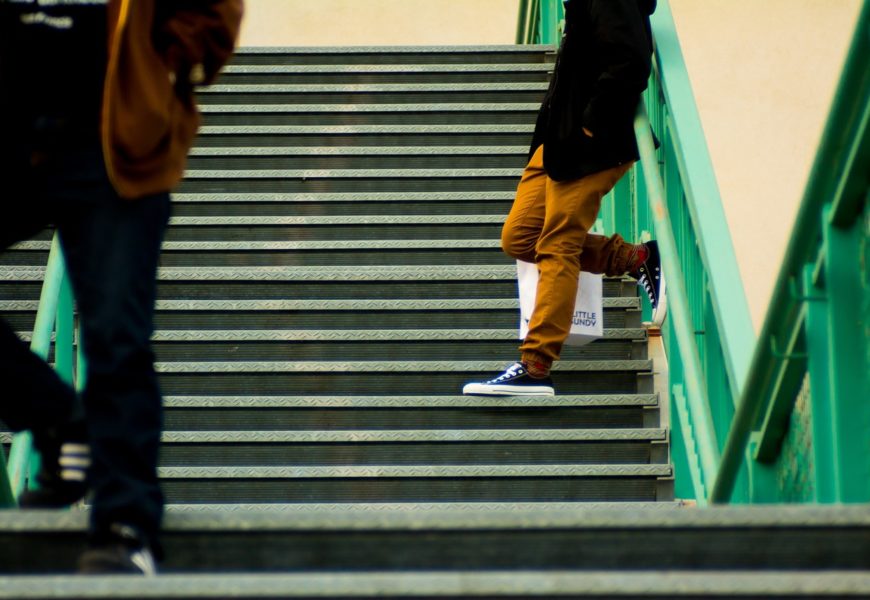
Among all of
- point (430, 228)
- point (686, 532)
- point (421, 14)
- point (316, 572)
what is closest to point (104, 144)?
point (316, 572)

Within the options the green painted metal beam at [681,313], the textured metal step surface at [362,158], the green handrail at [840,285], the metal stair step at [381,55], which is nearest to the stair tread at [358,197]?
the textured metal step surface at [362,158]

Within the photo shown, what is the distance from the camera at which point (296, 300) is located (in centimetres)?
539

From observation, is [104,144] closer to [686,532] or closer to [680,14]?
[686,532]

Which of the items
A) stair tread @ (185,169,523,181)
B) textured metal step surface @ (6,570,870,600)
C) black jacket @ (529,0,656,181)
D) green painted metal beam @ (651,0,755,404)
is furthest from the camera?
stair tread @ (185,169,523,181)

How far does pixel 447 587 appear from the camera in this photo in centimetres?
216

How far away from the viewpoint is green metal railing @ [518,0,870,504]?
2.84 metres

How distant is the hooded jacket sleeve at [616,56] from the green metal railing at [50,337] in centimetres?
172

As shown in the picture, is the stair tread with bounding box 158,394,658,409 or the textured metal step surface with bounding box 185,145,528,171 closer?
the stair tread with bounding box 158,394,658,409

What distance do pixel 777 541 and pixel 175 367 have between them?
2.89m

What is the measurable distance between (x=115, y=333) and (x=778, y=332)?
140 centimetres

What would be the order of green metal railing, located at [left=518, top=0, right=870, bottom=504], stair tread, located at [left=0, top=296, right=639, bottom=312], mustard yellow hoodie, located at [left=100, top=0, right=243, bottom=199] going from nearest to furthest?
mustard yellow hoodie, located at [left=100, top=0, right=243, bottom=199]
green metal railing, located at [left=518, top=0, right=870, bottom=504]
stair tread, located at [left=0, top=296, right=639, bottom=312]

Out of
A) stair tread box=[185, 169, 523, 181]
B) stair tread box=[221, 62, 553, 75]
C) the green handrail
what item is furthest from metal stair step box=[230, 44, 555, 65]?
the green handrail

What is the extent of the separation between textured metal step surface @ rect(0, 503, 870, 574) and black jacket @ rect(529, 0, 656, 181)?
2438mm

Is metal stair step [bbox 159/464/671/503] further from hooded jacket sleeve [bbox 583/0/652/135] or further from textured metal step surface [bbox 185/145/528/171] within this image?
textured metal step surface [bbox 185/145/528/171]
